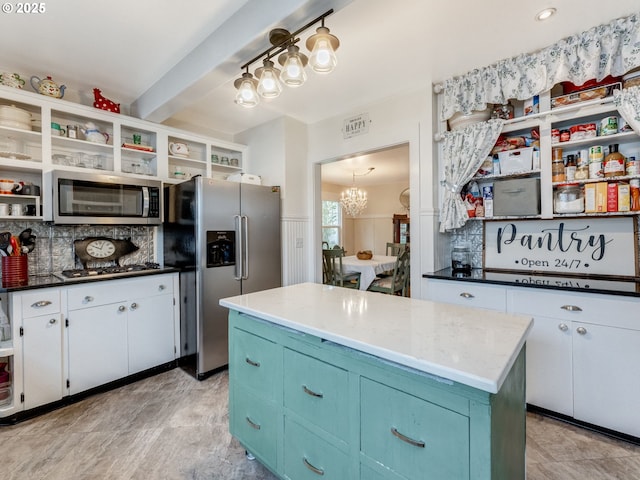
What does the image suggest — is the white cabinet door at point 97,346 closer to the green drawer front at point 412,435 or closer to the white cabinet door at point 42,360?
the white cabinet door at point 42,360

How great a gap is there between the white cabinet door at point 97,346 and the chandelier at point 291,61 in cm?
198

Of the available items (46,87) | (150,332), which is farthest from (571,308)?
(46,87)

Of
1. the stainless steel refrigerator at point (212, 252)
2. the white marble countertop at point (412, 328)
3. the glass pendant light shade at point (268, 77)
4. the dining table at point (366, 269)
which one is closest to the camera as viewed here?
the white marble countertop at point (412, 328)

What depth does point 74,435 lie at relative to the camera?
1.90 meters

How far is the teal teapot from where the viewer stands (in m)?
2.37

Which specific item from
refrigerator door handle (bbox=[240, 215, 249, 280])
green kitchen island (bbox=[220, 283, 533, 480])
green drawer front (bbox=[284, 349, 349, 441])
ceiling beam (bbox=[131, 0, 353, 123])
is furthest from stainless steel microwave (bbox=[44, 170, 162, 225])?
green drawer front (bbox=[284, 349, 349, 441])

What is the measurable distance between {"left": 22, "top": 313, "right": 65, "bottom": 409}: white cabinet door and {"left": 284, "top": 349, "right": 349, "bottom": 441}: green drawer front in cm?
191

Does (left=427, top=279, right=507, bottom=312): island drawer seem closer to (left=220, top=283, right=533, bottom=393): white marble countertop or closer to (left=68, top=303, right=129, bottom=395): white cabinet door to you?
(left=220, top=283, right=533, bottom=393): white marble countertop

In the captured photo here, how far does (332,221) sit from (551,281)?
5964 millimetres

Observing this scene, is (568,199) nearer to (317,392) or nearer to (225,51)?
(317,392)

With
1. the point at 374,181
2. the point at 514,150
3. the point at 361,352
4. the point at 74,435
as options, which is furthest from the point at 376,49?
the point at 374,181

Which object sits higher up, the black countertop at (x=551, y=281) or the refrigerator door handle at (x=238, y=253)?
the refrigerator door handle at (x=238, y=253)

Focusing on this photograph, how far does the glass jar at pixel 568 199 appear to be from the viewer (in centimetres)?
215

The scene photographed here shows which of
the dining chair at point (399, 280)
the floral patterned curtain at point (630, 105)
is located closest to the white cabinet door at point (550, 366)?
the floral patterned curtain at point (630, 105)
